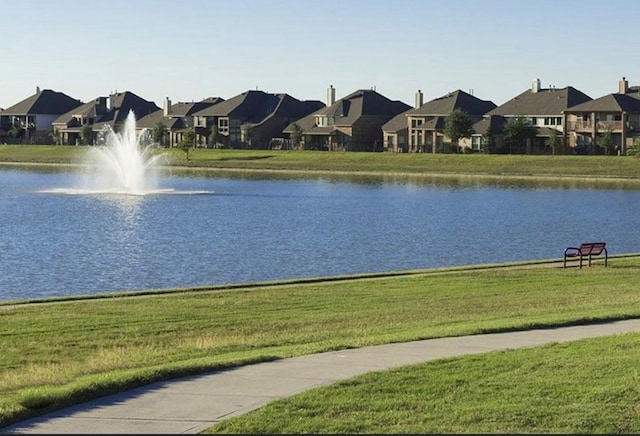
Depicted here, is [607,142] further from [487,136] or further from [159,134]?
[159,134]

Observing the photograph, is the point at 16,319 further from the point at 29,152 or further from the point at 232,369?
the point at 29,152

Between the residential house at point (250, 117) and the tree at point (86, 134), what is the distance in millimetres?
14146

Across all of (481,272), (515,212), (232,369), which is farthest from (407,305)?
(515,212)

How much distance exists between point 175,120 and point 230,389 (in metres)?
139

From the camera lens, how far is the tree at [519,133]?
114000 millimetres

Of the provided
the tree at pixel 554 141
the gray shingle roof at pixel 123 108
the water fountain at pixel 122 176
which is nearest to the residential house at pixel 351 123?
the water fountain at pixel 122 176

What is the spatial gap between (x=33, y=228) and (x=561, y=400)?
131 ft

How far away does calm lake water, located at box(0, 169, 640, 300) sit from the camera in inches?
1347

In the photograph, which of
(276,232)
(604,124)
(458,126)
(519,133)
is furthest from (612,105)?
(276,232)

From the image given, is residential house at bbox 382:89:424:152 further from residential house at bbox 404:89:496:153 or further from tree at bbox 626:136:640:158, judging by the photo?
tree at bbox 626:136:640:158

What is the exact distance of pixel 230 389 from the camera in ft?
42.5

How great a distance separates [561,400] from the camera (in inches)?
478

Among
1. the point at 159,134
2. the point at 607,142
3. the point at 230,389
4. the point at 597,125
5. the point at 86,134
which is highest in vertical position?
the point at 597,125

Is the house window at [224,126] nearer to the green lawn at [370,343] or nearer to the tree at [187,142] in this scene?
the tree at [187,142]
